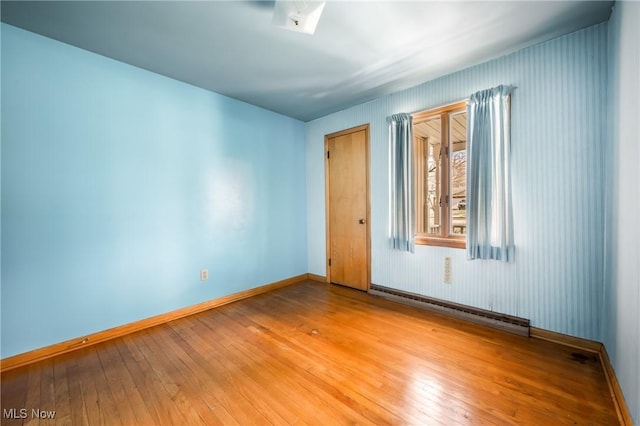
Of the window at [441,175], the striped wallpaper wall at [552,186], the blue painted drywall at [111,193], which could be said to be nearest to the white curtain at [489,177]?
the striped wallpaper wall at [552,186]

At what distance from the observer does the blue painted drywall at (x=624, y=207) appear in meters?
1.26

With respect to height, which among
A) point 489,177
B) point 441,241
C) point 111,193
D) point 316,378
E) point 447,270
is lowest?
point 316,378

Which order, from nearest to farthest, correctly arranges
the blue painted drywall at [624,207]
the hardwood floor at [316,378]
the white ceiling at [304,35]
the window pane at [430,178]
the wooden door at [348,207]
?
the blue painted drywall at [624,207] → the hardwood floor at [316,378] → the white ceiling at [304,35] → the window pane at [430,178] → the wooden door at [348,207]

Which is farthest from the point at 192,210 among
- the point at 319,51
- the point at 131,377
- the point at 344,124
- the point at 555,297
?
the point at 555,297

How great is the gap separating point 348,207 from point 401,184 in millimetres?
934

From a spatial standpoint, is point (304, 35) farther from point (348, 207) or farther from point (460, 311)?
point (460, 311)

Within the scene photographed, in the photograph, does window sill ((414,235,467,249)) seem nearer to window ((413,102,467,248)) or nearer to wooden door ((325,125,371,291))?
window ((413,102,467,248))

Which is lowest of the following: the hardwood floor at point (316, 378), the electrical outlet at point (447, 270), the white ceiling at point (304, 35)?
the hardwood floor at point (316, 378)

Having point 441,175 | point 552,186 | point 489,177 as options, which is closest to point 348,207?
point 441,175

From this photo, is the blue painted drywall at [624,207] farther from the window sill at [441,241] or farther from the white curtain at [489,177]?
the window sill at [441,241]

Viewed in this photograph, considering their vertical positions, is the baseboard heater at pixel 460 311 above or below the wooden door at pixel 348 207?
below

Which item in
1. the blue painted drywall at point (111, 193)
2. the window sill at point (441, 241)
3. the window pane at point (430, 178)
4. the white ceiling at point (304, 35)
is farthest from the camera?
the window pane at point (430, 178)

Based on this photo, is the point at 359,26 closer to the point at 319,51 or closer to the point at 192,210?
the point at 319,51

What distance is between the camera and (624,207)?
58.6 inches
